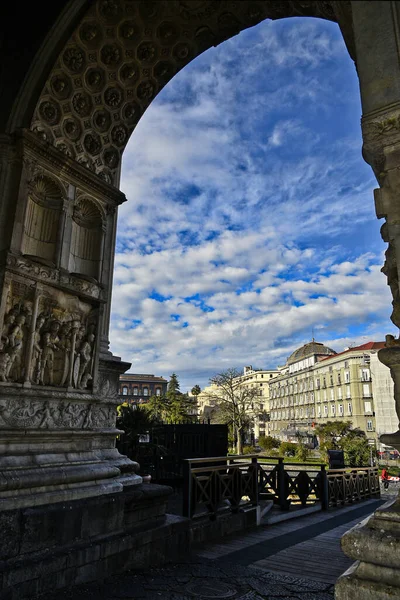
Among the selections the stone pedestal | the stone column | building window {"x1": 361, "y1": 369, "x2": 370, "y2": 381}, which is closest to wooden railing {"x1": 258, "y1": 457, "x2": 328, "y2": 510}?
the stone pedestal

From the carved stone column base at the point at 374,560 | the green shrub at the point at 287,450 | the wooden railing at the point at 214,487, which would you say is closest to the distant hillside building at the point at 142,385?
the green shrub at the point at 287,450

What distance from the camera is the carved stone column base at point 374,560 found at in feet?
6.03

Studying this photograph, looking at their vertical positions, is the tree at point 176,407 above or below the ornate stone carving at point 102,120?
below

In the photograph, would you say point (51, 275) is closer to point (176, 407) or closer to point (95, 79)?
point (95, 79)

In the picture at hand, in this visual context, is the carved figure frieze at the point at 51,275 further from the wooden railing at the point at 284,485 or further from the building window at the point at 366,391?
the building window at the point at 366,391

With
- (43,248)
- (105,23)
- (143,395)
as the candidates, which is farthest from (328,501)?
(143,395)

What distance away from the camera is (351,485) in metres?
11.0

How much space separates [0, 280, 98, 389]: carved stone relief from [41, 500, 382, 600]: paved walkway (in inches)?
83.7

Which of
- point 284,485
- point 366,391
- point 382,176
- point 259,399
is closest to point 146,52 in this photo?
point 382,176

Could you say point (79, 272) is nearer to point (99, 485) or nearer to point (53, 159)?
point (53, 159)

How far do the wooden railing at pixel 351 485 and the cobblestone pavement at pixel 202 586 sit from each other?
6218mm

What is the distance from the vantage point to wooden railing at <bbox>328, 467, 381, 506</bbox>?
10.2 m

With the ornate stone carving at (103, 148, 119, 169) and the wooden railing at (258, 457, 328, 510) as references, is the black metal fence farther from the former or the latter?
the ornate stone carving at (103, 148, 119, 169)

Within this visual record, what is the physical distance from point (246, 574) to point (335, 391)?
55.4 m
